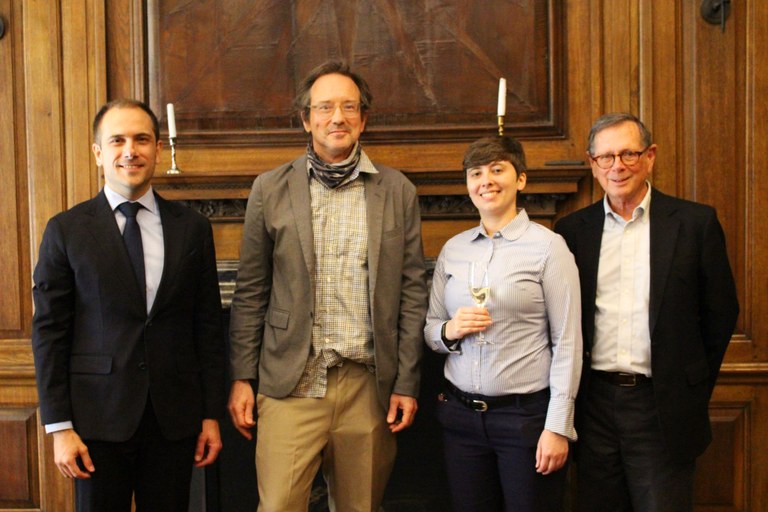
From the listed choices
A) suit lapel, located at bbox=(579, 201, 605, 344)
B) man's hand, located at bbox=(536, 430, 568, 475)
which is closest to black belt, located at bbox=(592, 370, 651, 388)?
suit lapel, located at bbox=(579, 201, 605, 344)

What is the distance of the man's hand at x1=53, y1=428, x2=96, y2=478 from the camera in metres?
1.75

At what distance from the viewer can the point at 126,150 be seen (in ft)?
6.12

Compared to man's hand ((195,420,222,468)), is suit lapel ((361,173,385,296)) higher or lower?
higher

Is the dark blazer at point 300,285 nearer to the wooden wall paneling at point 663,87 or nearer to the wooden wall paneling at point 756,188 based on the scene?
the wooden wall paneling at point 663,87

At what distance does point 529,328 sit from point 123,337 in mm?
1070

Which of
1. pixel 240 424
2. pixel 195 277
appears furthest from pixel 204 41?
pixel 240 424

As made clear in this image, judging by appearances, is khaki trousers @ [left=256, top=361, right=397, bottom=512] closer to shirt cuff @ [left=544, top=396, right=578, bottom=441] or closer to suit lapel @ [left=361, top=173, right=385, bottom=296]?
suit lapel @ [left=361, top=173, right=385, bottom=296]

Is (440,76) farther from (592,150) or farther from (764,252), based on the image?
(764,252)

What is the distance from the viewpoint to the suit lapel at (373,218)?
203 centimetres

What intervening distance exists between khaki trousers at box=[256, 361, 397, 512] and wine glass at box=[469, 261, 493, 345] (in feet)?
1.27

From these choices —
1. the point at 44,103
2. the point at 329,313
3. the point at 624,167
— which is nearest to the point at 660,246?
the point at 624,167

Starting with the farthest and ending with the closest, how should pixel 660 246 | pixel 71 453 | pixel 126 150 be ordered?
pixel 660 246 < pixel 126 150 < pixel 71 453

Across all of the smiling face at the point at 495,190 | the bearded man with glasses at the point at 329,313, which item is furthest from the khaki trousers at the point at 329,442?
the smiling face at the point at 495,190

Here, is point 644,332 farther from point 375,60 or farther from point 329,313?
point 375,60
